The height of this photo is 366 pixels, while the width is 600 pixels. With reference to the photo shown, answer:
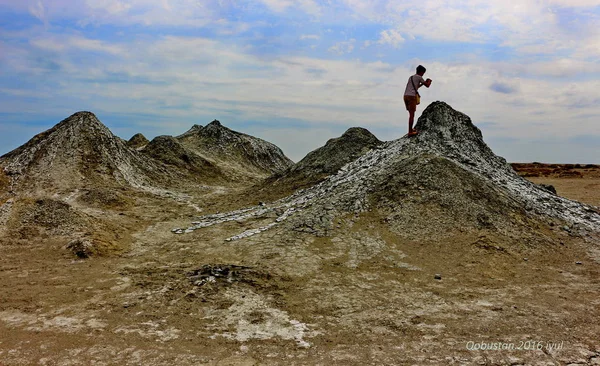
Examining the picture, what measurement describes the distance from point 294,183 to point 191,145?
62.7 ft

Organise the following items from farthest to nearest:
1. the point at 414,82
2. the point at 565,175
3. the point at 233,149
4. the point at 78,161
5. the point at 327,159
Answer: the point at 565,175 → the point at 233,149 → the point at 78,161 → the point at 327,159 → the point at 414,82

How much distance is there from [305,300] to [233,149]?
87.8 feet

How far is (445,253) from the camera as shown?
945 centimetres

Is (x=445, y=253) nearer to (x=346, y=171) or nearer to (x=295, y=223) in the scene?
(x=295, y=223)

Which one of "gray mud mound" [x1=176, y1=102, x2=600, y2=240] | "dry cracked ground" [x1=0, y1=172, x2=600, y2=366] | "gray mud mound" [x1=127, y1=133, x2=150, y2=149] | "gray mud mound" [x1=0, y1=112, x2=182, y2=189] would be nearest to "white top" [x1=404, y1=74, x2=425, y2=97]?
"gray mud mound" [x1=176, y1=102, x2=600, y2=240]

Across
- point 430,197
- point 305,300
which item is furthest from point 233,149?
point 305,300

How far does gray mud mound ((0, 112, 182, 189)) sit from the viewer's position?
1739 centimetres

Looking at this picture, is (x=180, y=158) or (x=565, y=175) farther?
(x=565, y=175)

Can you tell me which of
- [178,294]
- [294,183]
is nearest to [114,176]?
[294,183]

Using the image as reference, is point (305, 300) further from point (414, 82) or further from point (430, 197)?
point (414, 82)

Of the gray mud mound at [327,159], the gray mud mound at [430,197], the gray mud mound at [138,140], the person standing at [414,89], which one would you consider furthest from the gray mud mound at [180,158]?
the person standing at [414,89]

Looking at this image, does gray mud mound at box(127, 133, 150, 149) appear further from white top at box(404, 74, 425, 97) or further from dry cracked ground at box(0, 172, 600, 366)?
white top at box(404, 74, 425, 97)

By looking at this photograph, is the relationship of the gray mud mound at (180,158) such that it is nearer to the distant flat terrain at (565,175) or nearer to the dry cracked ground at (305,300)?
the dry cracked ground at (305,300)

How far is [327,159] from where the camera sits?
16438 millimetres
